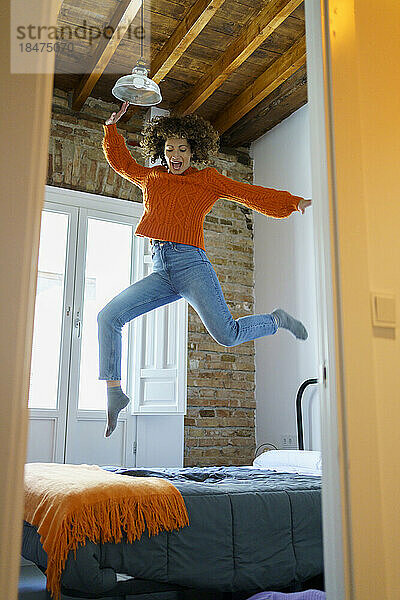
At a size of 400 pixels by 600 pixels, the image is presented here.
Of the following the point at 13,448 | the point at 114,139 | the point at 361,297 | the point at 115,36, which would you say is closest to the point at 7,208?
the point at 13,448

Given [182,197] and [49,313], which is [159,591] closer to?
[182,197]

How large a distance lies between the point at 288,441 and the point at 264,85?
2.93 metres

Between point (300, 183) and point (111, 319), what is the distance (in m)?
3.07

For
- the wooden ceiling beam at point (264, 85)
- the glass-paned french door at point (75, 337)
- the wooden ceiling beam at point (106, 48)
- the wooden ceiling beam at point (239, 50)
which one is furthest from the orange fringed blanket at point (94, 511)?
the wooden ceiling beam at point (264, 85)

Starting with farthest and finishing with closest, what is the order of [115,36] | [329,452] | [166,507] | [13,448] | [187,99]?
[187,99], [115,36], [166,507], [329,452], [13,448]

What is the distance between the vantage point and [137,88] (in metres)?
3.28

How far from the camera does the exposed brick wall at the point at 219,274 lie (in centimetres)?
512

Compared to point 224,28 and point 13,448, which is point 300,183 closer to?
point 224,28

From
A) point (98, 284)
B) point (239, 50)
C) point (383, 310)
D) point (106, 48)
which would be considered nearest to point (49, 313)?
point (98, 284)

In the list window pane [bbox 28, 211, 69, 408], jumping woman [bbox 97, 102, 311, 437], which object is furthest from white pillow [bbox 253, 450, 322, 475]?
window pane [bbox 28, 211, 69, 408]

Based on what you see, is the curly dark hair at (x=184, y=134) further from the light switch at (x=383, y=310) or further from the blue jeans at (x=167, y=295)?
the light switch at (x=383, y=310)

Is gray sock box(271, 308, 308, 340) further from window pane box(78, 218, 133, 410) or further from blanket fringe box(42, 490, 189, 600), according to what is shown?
window pane box(78, 218, 133, 410)

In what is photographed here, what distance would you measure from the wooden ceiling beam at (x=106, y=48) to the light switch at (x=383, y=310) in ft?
9.62

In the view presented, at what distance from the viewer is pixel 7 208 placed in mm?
1312
